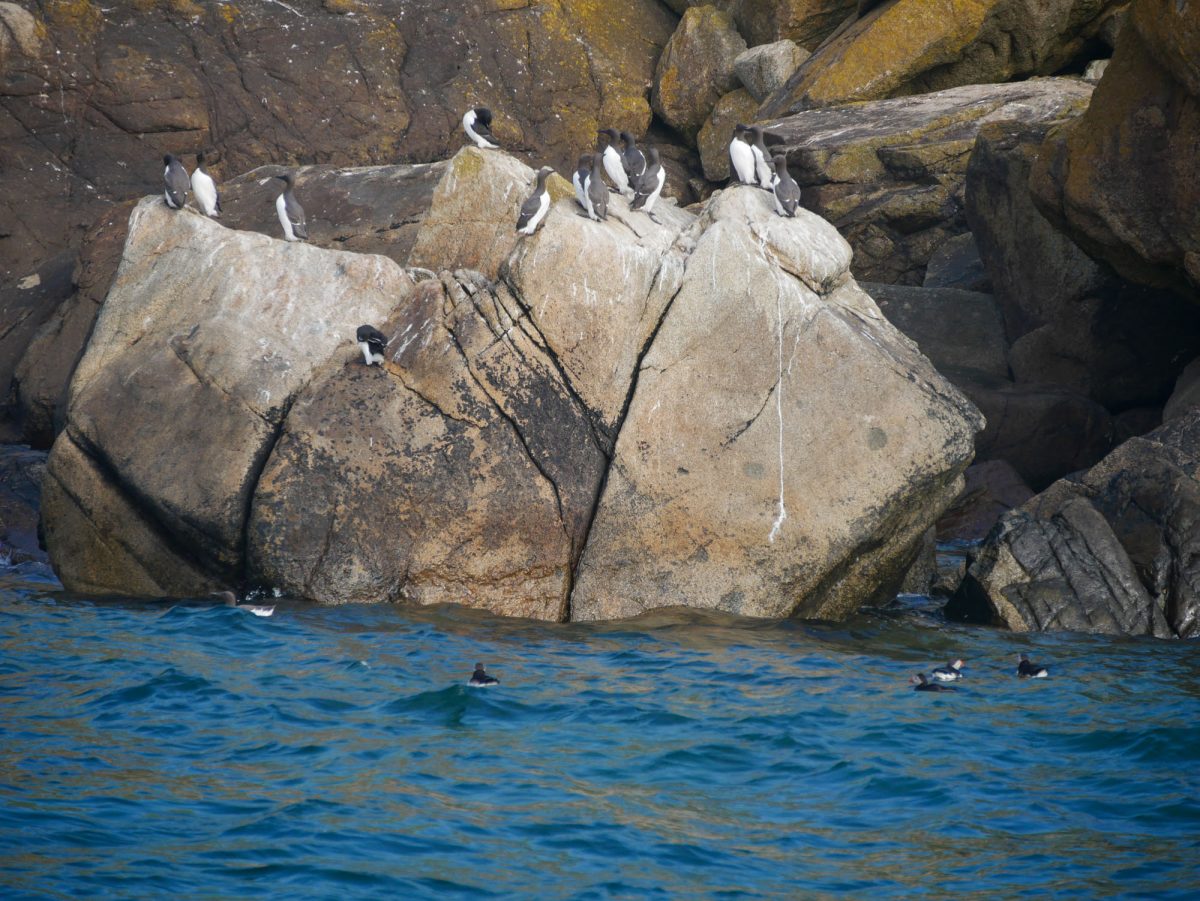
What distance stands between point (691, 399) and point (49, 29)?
59.5ft

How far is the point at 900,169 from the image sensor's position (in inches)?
861

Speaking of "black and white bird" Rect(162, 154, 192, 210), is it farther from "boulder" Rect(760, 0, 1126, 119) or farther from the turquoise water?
"boulder" Rect(760, 0, 1126, 119)

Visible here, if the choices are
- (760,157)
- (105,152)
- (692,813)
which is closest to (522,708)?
(692,813)

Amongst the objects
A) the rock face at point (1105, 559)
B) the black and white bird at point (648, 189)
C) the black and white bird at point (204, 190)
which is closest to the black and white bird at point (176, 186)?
the black and white bird at point (204, 190)

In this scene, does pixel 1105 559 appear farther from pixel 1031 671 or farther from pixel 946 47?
pixel 946 47

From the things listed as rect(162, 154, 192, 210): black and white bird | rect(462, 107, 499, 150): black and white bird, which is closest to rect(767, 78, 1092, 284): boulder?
rect(462, 107, 499, 150): black and white bird

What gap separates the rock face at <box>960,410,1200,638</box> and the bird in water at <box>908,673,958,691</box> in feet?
8.38

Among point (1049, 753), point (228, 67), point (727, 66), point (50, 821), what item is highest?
point (727, 66)

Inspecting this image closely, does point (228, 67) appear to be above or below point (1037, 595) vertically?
above

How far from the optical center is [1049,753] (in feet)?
30.8

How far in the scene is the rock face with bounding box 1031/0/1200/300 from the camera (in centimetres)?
1402

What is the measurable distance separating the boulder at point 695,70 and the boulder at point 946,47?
312 centimetres

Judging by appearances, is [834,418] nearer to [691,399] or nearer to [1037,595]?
[691,399]

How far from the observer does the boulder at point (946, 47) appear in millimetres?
23062
